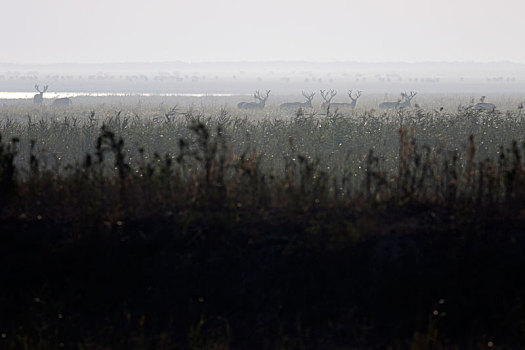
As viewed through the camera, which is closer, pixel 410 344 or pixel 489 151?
pixel 410 344

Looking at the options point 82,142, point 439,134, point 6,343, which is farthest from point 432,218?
point 82,142

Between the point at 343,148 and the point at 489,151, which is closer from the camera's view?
the point at 489,151

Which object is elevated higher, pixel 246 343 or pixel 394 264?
pixel 394 264

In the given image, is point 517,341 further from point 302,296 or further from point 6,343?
point 6,343

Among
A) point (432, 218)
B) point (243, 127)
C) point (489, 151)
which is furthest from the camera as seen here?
point (243, 127)

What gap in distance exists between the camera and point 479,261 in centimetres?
620

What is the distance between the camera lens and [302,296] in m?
6.15

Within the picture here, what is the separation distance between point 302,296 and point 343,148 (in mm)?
12403

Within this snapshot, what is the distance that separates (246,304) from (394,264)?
1180 millimetres

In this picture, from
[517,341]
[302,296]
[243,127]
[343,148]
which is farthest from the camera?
[243,127]

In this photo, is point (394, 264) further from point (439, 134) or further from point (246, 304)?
point (439, 134)

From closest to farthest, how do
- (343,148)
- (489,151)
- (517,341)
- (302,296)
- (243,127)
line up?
(517,341) → (302,296) → (489,151) → (343,148) → (243,127)

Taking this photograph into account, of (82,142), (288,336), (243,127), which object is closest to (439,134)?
(243,127)

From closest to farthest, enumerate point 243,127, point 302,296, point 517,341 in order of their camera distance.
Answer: point 517,341, point 302,296, point 243,127
